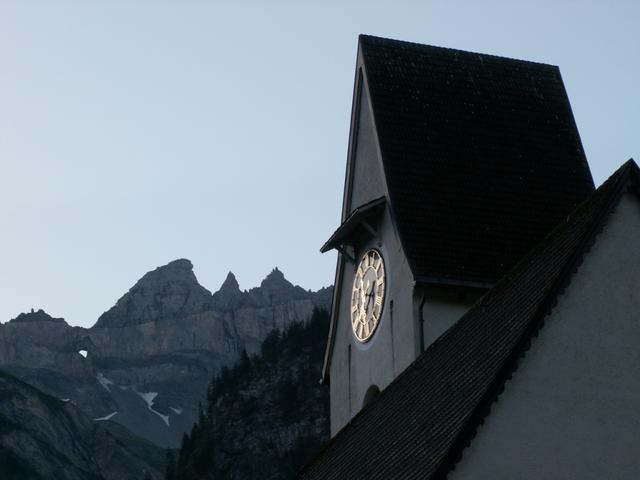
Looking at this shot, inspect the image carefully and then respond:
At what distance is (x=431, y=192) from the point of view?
22.2m

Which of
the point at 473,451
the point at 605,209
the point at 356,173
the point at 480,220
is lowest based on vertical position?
the point at 473,451

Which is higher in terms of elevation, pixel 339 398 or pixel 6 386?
pixel 6 386

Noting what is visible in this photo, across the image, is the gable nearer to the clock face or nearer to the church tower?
the church tower

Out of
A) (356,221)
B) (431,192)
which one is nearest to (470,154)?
(431,192)

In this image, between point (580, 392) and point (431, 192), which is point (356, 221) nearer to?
point (431, 192)

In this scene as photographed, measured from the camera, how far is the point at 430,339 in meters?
20.2

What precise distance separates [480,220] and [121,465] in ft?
572

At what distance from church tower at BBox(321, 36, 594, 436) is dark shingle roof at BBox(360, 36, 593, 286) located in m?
0.02

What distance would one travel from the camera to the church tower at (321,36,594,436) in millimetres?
20891

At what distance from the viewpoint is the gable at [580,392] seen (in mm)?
12102

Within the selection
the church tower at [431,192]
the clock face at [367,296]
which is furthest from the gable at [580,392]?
the clock face at [367,296]

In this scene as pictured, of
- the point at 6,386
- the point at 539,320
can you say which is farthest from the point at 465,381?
the point at 6,386

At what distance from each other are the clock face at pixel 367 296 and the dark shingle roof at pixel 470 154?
1.26 meters

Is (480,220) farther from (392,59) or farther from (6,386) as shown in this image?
(6,386)
